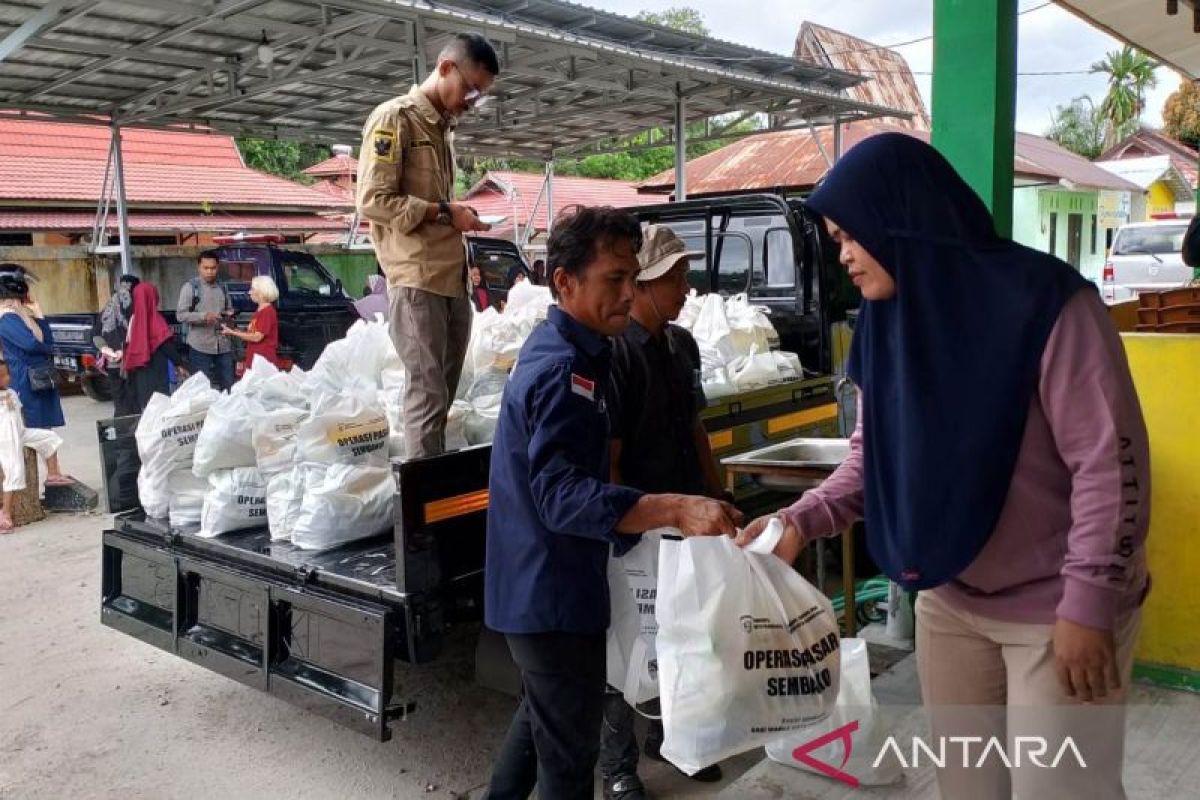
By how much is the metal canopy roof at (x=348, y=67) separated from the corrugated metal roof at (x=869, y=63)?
12851 millimetres

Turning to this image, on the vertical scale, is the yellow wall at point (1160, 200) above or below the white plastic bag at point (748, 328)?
above

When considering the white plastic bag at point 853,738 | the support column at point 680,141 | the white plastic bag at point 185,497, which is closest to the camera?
the white plastic bag at point 853,738

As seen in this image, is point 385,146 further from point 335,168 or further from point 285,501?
point 335,168

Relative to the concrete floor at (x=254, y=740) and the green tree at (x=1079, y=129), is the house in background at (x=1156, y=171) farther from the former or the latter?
the concrete floor at (x=254, y=740)

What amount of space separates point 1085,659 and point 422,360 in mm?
2597

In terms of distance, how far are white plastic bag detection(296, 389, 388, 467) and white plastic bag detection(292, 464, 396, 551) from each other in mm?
74

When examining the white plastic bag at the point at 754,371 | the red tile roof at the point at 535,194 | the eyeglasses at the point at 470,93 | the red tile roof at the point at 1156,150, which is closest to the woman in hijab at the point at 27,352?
the eyeglasses at the point at 470,93

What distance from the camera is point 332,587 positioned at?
10.5 ft

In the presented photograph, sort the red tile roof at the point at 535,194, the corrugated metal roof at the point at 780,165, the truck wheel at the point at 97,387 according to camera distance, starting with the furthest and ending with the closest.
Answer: the red tile roof at the point at 535,194 → the corrugated metal roof at the point at 780,165 → the truck wheel at the point at 97,387

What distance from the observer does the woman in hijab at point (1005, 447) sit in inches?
61.2

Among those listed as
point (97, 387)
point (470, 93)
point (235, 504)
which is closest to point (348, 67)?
point (97, 387)

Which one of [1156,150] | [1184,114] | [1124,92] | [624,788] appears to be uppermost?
[1124,92]

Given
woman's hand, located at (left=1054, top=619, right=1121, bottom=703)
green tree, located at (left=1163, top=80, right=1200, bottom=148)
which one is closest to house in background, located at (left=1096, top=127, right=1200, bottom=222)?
green tree, located at (left=1163, top=80, right=1200, bottom=148)

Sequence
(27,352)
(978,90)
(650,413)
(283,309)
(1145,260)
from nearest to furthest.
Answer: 1. (650,413)
2. (978,90)
3. (27,352)
4. (283,309)
5. (1145,260)
